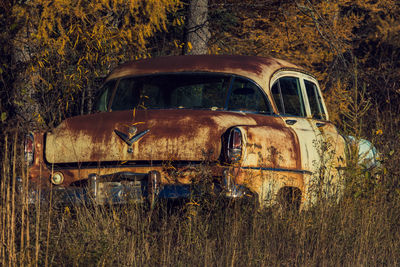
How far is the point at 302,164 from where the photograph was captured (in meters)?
5.96

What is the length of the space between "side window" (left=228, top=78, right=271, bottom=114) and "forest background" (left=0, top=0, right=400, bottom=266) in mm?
1014

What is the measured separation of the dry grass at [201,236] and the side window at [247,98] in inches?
43.2

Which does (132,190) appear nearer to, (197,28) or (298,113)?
(298,113)

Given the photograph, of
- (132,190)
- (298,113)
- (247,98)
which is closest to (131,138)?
(132,190)

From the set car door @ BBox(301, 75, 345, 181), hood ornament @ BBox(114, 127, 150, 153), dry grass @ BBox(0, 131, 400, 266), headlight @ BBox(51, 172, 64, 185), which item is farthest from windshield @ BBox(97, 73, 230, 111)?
dry grass @ BBox(0, 131, 400, 266)

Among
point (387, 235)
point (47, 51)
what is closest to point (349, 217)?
point (387, 235)

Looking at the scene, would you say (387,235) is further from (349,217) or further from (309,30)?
(309,30)

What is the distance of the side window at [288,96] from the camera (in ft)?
21.3

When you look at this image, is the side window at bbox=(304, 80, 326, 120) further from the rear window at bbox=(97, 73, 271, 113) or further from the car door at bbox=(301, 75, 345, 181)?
the rear window at bbox=(97, 73, 271, 113)

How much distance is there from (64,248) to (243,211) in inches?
62.7

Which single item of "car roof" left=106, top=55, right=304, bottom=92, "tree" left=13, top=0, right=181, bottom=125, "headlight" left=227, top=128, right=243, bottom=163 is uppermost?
"tree" left=13, top=0, right=181, bottom=125

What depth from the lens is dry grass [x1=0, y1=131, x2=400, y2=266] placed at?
425 cm

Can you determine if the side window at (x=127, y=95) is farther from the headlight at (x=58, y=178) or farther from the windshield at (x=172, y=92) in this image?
the headlight at (x=58, y=178)

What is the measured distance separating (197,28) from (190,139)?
21.3 feet
